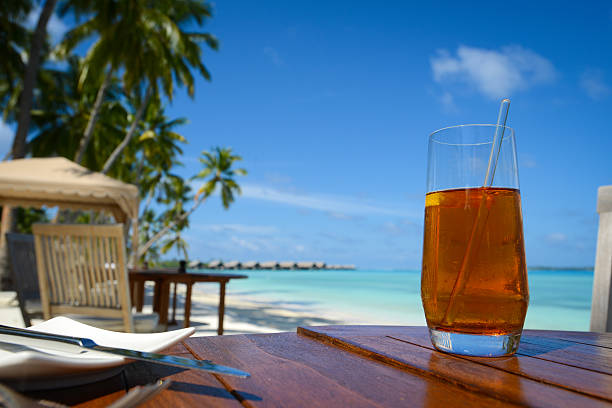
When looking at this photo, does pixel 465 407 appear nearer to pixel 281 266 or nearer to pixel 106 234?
pixel 106 234

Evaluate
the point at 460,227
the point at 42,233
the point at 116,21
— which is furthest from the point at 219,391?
the point at 116,21

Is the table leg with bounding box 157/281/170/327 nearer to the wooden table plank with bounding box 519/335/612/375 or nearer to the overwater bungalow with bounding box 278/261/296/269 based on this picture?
the wooden table plank with bounding box 519/335/612/375

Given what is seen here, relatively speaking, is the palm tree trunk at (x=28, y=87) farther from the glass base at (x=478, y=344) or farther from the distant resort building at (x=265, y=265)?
the distant resort building at (x=265, y=265)

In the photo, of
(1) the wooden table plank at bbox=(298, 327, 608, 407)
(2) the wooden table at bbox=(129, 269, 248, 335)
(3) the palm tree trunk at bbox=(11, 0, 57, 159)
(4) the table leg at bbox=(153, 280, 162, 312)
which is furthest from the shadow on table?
(3) the palm tree trunk at bbox=(11, 0, 57, 159)

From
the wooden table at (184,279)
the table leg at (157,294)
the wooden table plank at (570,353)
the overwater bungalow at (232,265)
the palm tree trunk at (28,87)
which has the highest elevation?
the palm tree trunk at (28,87)

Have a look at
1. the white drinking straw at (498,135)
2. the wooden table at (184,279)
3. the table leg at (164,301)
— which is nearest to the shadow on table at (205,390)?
the white drinking straw at (498,135)

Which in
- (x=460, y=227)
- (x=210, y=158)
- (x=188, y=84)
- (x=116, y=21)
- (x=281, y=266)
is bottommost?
(x=281, y=266)

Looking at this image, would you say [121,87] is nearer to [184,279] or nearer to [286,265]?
[184,279]

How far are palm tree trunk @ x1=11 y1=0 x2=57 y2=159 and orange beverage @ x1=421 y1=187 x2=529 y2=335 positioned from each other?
1078 centimetres

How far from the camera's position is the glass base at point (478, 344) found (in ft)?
1.61

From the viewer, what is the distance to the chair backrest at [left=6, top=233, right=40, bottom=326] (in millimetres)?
2842

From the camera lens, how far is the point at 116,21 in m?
11.8

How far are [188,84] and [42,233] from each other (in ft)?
40.1

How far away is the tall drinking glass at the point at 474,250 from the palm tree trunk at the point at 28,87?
10764 millimetres
